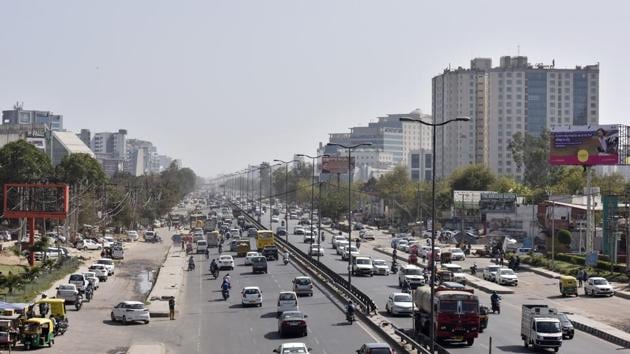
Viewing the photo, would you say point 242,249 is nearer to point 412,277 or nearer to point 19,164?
point 412,277

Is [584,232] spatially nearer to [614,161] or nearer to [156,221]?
[614,161]

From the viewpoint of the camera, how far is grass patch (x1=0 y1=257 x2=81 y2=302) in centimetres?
5446

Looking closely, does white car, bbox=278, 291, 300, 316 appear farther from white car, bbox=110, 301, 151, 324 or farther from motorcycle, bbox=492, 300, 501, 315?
motorcycle, bbox=492, 300, 501, 315

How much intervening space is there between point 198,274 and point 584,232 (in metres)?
34.7

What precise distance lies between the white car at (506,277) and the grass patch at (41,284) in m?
28.8

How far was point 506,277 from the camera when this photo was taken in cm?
6700

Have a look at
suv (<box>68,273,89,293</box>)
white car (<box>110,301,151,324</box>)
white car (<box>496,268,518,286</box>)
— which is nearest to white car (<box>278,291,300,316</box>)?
white car (<box>110,301,151,324</box>)

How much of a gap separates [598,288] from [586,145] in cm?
2472

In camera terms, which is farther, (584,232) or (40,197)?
(584,232)

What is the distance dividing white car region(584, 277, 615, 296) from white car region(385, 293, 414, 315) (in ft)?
55.8

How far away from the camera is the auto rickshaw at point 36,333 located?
38719 millimetres

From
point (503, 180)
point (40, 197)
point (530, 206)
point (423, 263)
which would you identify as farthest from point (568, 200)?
point (40, 197)

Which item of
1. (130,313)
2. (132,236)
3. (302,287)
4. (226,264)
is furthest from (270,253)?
(132,236)

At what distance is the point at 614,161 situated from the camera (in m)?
Answer: 80.4
